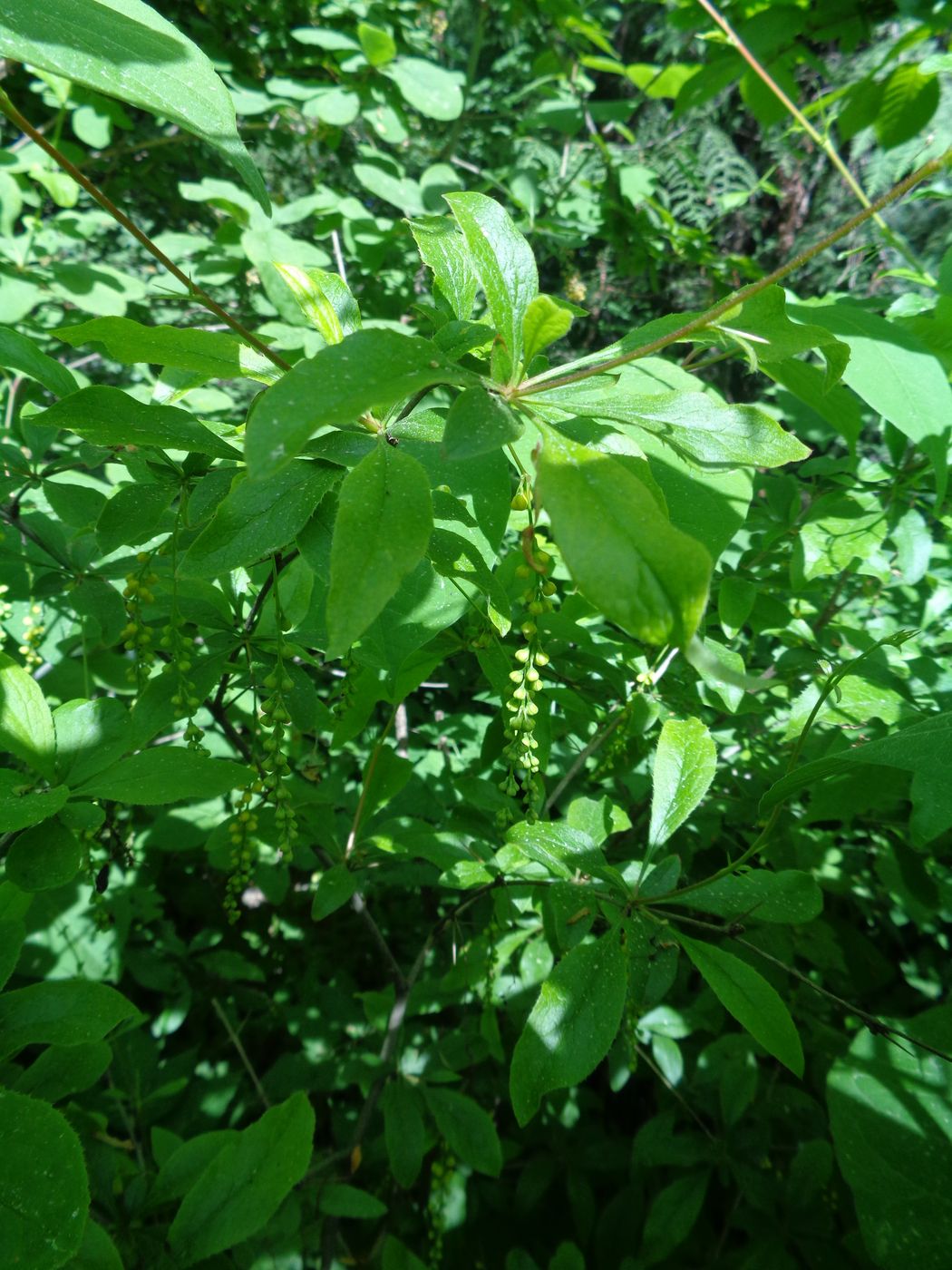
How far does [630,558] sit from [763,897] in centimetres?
66

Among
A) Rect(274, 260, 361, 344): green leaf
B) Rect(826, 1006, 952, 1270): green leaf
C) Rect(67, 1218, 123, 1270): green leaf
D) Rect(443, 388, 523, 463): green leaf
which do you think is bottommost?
Rect(826, 1006, 952, 1270): green leaf

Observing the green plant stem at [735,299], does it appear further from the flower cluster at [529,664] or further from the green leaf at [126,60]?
the green leaf at [126,60]

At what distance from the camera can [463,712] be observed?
1.87m

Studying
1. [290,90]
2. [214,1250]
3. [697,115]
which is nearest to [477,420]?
[214,1250]

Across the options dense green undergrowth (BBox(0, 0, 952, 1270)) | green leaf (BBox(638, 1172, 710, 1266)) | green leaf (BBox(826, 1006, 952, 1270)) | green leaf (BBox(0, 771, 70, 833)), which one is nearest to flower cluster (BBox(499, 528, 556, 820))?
dense green undergrowth (BBox(0, 0, 952, 1270))

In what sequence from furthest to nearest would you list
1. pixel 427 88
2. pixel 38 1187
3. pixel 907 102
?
pixel 427 88 → pixel 907 102 → pixel 38 1187

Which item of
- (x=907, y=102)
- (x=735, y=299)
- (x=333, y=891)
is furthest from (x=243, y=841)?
(x=907, y=102)

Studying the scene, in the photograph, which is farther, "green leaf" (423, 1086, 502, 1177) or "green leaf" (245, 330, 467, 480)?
"green leaf" (423, 1086, 502, 1177)

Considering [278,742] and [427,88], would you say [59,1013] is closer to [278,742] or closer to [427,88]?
[278,742]

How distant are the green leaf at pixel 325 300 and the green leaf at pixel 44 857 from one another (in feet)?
2.01

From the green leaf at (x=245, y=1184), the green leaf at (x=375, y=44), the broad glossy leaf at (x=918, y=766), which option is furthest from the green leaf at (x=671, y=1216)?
the green leaf at (x=375, y=44)

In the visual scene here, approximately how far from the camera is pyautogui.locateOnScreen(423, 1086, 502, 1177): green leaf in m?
A: 1.30

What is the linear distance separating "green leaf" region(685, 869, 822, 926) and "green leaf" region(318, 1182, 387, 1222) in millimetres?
768

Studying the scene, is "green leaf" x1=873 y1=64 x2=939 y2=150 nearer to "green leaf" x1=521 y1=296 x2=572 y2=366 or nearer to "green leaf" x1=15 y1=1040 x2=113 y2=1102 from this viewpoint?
"green leaf" x1=521 y1=296 x2=572 y2=366
